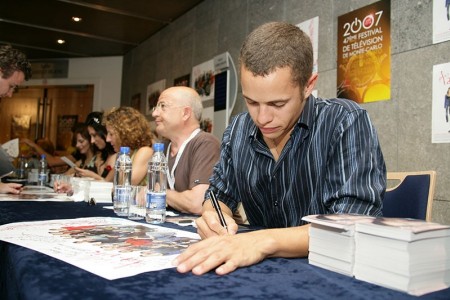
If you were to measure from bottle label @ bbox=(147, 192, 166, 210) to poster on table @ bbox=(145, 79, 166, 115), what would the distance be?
4.83m

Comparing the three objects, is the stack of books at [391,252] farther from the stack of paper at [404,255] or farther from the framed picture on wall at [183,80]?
the framed picture on wall at [183,80]

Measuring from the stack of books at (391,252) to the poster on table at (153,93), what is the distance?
5.48 m

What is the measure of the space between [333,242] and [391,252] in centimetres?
12

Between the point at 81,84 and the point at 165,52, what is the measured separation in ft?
9.37

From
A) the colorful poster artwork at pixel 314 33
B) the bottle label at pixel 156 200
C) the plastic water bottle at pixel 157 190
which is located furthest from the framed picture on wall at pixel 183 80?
the bottle label at pixel 156 200

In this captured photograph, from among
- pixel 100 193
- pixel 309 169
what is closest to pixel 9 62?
pixel 100 193

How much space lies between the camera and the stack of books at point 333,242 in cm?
75

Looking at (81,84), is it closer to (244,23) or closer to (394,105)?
(244,23)

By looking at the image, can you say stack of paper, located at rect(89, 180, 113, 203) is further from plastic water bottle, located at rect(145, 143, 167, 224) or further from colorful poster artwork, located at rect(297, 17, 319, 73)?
colorful poster artwork, located at rect(297, 17, 319, 73)

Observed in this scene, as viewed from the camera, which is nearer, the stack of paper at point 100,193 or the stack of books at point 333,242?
the stack of books at point 333,242

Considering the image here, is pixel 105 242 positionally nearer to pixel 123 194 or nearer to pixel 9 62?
pixel 123 194

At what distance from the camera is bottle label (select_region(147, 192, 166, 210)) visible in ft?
4.39

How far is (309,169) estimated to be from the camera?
119cm

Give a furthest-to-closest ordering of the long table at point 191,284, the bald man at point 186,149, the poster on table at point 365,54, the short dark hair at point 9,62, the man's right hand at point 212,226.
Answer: the short dark hair at point 9,62 < the poster on table at point 365,54 < the bald man at point 186,149 < the man's right hand at point 212,226 < the long table at point 191,284
